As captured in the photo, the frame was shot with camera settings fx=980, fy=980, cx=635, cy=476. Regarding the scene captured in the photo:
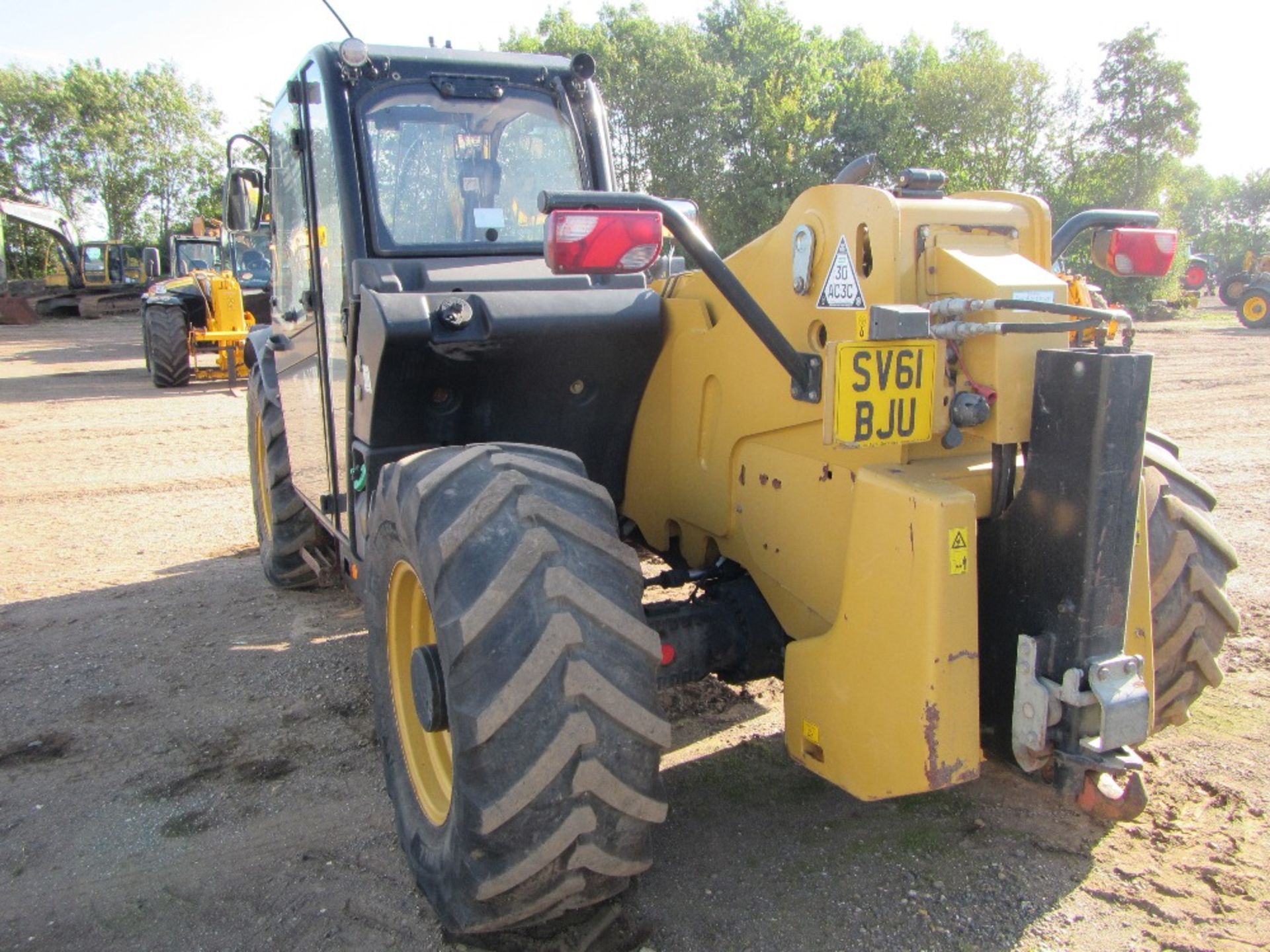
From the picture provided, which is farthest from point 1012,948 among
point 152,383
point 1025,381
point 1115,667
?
point 152,383

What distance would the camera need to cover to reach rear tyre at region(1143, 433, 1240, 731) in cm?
290

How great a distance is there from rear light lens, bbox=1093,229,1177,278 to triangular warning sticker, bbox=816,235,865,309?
40.4 inches

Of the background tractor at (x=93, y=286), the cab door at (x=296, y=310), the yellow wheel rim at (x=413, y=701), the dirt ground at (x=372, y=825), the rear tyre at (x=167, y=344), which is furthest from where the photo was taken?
the background tractor at (x=93, y=286)

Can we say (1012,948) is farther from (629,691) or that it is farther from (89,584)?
(89,584)

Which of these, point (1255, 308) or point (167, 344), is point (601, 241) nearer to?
point (167, 344)

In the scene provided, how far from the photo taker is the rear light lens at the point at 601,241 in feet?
7.64

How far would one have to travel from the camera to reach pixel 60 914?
2.85 metres

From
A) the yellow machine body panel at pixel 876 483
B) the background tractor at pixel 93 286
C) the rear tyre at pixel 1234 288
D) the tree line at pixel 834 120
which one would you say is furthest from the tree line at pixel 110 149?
the yellow machine body panel at pixel 876 483

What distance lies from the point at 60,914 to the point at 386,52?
3052 millimetres

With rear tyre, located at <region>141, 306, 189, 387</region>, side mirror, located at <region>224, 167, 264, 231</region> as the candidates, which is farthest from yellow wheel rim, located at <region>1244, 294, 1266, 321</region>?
side mirror, located at <region>224, 167, 264, 231</region>

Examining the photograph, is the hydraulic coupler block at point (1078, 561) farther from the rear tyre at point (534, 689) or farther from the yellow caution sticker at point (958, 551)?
the rear tyre at point (534, 689)

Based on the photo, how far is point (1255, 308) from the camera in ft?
77.3

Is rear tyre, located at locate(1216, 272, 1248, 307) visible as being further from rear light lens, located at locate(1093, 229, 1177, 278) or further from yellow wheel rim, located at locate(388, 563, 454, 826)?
yellow wheel rim, located at locate(388, 563, 454, 826)

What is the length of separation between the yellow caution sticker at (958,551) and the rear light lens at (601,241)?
38.0 inches
